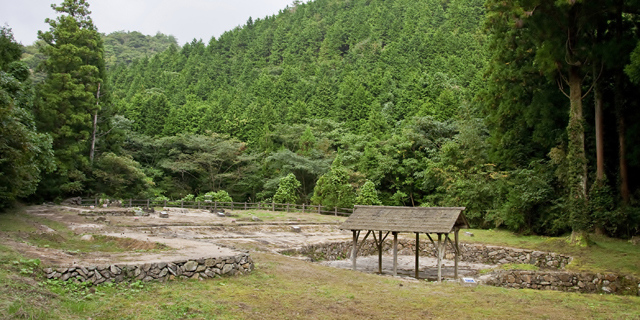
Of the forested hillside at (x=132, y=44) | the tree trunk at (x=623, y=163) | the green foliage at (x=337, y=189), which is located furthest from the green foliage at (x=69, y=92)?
the forested hillside at (x=132, y=44)

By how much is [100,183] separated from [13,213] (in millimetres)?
12738

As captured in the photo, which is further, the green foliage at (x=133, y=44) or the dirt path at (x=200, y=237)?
the green foliage at (x=133, y=44)

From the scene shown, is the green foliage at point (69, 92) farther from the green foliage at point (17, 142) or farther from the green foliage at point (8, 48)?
the green foliage at point (17, 142)

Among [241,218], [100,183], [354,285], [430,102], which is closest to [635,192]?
[354,285]

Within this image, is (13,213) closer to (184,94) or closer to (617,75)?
(617,75)

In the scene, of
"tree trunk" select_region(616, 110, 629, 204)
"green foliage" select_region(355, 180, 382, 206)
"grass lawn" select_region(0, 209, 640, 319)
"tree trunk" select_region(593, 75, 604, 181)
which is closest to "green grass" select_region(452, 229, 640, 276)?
"tree trunk" select_region(616, 110, 629, 204)

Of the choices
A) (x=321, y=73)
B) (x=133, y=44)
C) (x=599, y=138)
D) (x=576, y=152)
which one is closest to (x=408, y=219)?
(x=576, y=152)

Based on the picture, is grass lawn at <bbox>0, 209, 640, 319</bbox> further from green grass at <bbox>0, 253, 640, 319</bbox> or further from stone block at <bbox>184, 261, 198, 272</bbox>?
stone block at <bbox>184, 261, 198, 272</bbox>

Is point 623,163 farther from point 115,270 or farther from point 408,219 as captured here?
point 115,270

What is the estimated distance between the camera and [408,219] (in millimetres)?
15664

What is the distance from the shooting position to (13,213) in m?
21.5

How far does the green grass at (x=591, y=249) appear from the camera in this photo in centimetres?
1444

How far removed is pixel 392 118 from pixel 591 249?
32.9 m

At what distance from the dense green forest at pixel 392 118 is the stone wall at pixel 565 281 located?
5.12 metres
